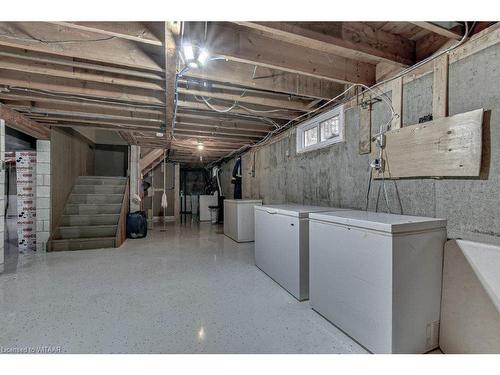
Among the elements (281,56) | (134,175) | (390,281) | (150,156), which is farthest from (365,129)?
(150,156)

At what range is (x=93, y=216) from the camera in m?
4.69

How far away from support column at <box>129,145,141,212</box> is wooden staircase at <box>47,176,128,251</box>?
0.21 meters

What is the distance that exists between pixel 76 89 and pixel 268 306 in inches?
119

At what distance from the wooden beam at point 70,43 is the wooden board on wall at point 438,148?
2.22 meters

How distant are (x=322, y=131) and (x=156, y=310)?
2.79 meters

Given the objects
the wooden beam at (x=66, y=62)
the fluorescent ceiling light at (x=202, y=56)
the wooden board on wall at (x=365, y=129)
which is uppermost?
the wooden beam at (x=66, y=62)

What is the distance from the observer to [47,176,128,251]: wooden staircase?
13.7 feet

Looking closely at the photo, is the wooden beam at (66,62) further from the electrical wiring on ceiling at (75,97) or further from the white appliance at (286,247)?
the white appliance at (286,247)

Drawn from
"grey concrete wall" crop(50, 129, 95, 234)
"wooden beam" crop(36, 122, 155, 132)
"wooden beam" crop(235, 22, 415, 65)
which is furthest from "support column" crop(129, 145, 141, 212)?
"wooden beam" crop(235, 22, 415, 65)

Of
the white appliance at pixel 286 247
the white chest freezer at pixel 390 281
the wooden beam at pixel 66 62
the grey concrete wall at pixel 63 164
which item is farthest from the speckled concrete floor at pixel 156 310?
the wooden beam at pixel 66 62

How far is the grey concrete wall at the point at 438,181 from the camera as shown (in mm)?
1454

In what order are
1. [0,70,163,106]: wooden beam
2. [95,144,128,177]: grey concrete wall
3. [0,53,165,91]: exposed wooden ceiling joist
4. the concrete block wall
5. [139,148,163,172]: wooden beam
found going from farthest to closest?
[95,144,128,177]: grey concrete wall, [139,148,163,172]: wooden beam, the concrete block wall, [0,70,163,106]: wooden beam, [0,53,165,91]: exposed wooden ceiling joist

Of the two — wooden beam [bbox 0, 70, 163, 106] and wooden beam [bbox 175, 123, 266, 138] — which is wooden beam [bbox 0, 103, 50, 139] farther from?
wooden beam [bbox 175, 123, 266, 138]
